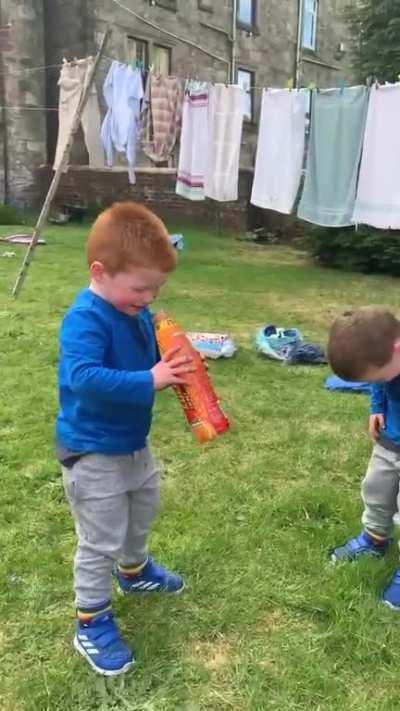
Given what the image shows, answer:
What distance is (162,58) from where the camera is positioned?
1681 cm

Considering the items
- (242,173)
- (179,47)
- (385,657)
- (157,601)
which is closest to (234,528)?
(157,601)

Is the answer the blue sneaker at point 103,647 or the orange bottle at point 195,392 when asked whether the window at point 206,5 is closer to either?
the orange bottle at point 195,392

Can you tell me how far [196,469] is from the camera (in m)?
3.10

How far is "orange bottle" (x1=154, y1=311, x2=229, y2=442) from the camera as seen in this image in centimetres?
178

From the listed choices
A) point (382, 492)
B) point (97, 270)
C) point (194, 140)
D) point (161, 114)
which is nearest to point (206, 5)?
point (161, 114)

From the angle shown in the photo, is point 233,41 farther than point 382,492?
Yes

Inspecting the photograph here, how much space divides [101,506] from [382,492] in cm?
96

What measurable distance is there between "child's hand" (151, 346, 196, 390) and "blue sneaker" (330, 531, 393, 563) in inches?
40.1

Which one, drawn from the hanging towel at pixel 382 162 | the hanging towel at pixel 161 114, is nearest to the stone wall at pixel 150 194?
the hanging towel at pixel 161 114

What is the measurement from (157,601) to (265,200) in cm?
617

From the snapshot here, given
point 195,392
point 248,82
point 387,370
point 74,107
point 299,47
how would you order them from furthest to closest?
point 299,47 → point 248,82 → point 74,107 → point 387,370 → point 195,392

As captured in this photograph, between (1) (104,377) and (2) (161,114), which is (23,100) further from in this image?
(1) (104,377)

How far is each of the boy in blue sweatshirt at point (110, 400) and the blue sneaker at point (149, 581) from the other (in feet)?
0.60

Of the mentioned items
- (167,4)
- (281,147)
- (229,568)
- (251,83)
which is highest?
(167,4)
